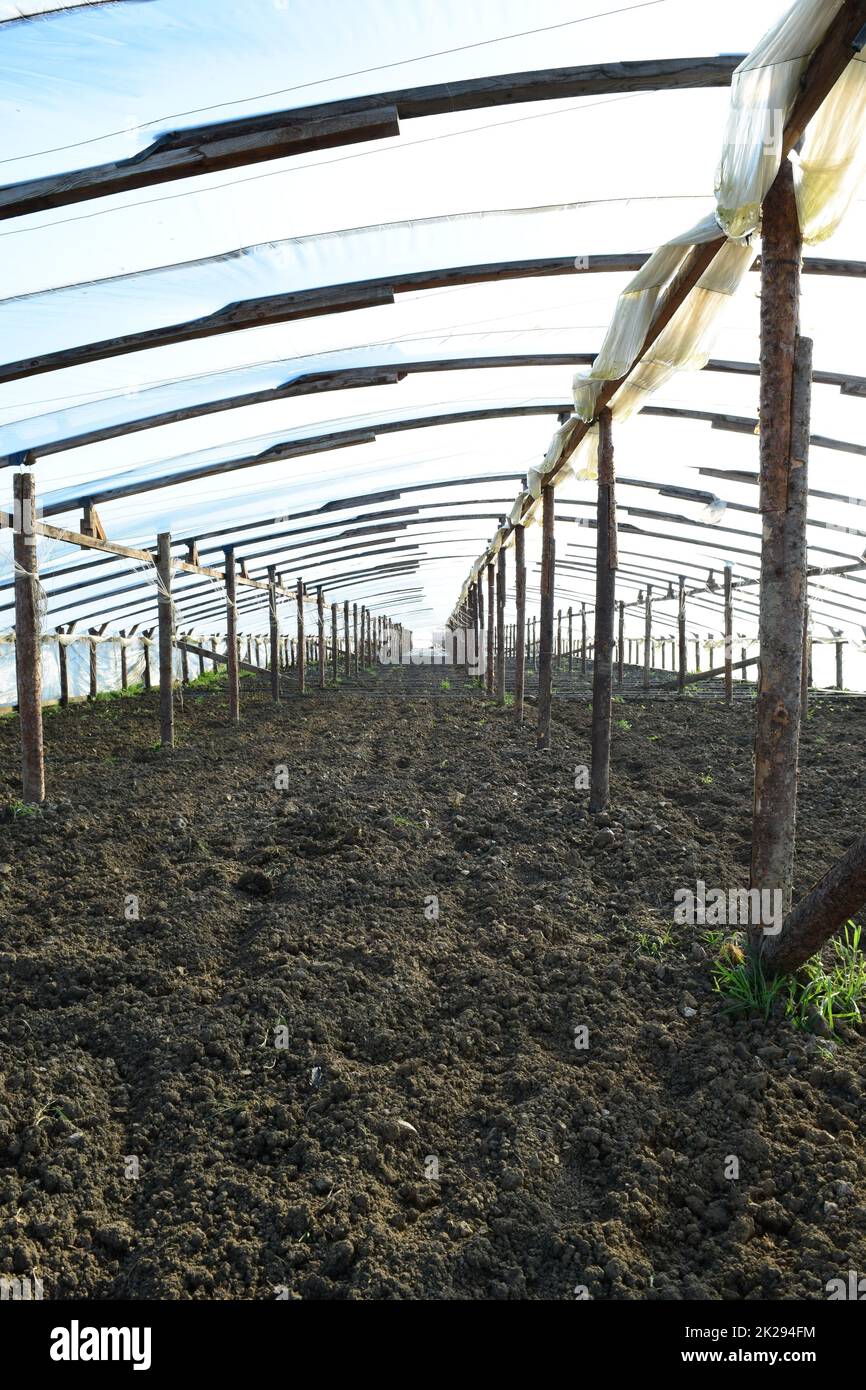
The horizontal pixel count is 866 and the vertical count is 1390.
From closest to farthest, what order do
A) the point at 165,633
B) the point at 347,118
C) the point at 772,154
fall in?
the point at 772,154, the point at 347,118, the point at 165,633

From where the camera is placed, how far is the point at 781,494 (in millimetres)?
3270

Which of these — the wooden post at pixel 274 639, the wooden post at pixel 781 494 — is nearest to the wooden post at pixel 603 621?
the wooden post at pixel 781 494

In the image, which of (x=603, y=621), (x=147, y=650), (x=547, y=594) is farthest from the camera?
(x=147, y=650)

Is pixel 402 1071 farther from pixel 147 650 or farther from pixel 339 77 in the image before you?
pixel 147 650

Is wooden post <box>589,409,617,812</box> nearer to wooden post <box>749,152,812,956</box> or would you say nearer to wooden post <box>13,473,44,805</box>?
wooden post <box>749,152,812,956</box>

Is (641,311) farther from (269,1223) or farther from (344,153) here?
(269,1223)

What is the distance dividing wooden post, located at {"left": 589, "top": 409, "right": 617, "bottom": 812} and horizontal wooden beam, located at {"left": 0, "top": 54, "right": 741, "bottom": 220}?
2.69 m

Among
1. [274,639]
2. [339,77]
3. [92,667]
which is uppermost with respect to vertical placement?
[339,77]

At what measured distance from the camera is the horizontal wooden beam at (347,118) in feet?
10.9

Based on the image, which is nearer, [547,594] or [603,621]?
[603,621]

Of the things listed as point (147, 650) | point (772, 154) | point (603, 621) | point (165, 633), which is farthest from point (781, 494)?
point (147, 650)

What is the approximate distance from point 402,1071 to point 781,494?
2.50 m

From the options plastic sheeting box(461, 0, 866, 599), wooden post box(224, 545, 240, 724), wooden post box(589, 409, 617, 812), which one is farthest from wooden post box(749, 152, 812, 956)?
wooden post box(224, 545, 240, 724)

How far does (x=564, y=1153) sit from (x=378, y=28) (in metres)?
3.82
